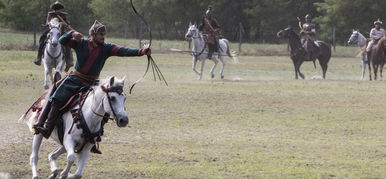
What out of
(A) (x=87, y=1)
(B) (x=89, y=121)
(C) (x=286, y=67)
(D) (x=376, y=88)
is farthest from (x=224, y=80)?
(A) (x=87, y=1)

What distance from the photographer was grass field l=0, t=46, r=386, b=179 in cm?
1186

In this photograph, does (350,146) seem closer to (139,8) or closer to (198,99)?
(198,99)

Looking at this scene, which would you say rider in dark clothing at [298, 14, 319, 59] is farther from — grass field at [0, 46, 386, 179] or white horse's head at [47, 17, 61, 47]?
white horse's head at [47, 17, 61, 47]

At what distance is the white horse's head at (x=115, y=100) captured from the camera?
360 inches

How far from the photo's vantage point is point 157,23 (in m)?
79.6

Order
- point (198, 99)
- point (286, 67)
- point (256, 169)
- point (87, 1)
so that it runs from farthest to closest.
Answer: point (87, 1)
point (286, 67)
point (198, 99)
point (256, 169)

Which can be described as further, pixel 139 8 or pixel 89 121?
pixel 139 8

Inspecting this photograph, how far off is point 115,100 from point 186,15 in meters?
69.0

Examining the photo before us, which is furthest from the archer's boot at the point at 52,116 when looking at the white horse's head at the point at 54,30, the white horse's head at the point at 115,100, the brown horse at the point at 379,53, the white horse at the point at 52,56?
the brown horse at the point at 379,53

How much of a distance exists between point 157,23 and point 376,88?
174 feet

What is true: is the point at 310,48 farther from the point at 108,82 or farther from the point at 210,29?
the point at 108,82

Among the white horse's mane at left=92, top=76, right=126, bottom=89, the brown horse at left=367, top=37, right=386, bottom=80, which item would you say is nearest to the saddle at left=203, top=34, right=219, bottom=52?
the brown horse at left=367, top=37, right=386, bottom=80

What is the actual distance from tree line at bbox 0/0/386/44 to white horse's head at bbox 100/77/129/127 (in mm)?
62813

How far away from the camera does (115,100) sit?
365 inches
